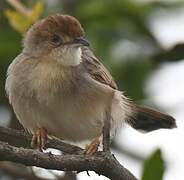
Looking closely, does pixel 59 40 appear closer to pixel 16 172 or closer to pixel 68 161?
pixel 16 172

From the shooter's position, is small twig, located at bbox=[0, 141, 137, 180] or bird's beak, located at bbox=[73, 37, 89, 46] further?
bird's beak, located at bbox=[73, 37, 89, 46]

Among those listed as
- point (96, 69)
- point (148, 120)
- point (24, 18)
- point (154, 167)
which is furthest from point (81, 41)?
point (154, 167)

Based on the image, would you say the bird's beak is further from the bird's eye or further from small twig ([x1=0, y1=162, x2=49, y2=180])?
small twig ([x1=0, y1=162, x2=49, y2=180])

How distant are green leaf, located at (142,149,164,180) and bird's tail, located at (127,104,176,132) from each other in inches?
64.6

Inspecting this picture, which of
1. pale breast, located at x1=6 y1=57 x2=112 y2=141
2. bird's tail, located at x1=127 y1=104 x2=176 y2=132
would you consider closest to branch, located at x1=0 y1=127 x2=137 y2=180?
pale breast, located at x1=6 y1=57 x2=112 y2=141

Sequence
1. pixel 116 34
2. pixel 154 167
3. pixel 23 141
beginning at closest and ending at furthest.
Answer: pixel 154 167 → pixel 23 141 → pixel 116 34

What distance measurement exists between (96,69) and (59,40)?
1.12 feet

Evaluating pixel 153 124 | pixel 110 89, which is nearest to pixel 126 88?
pixel 153 124

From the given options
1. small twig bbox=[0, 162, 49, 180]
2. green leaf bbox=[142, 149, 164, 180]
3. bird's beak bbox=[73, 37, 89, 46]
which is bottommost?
green leaf bbox=[142, 149, 164, 180]

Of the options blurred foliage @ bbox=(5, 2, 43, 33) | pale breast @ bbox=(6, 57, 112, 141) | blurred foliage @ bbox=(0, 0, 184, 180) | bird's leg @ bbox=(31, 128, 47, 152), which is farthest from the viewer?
blurred foliage @ bbox=(0, 0, 184, 180)

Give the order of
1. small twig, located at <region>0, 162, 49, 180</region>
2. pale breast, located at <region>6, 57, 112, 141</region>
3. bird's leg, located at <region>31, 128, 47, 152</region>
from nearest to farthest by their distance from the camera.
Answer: small twig, located at <region>0, 162, 49, 180</region>
bird's leg, located at <region>31, 128, 47, 152</region>
pale breast, located at <region>6, 57, 112, 141</region>

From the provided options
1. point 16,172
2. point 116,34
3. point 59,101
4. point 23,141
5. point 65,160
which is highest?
point 116,34

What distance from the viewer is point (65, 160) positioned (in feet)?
9.49

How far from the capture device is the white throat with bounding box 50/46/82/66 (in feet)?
14.1
